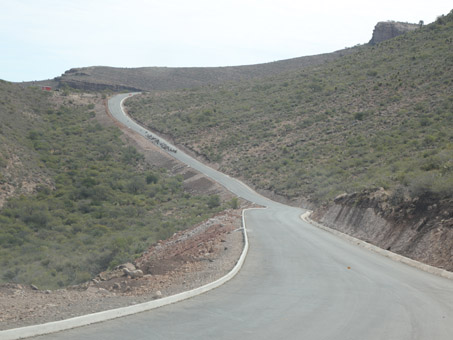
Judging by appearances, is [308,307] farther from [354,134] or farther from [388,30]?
[388,30]

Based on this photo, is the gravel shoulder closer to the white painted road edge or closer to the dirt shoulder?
the dirt shoulder

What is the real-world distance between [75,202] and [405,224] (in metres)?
32.1

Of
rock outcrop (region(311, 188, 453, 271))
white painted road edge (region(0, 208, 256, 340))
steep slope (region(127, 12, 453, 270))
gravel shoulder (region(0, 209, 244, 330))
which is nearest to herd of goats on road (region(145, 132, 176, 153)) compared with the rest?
steep slope (region(127, 12, 453, 270))

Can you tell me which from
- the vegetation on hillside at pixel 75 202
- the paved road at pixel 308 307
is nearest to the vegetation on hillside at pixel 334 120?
the paved road at pixel 308 307

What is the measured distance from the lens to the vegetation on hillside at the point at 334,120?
133 ft

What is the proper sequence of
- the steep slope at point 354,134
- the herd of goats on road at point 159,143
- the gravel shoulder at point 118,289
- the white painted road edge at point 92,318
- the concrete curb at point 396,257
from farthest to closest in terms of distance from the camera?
the herd of goats on road at point 159,143, the steep slope at point 354,134, the concrete curb at point 396,257, the gravel shoulder at point 118,289, the white painted road edge at point 92,318

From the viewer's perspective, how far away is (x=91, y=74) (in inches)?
5012

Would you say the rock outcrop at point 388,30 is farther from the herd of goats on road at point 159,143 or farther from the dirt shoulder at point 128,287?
the dirt shoulder at point 128,287

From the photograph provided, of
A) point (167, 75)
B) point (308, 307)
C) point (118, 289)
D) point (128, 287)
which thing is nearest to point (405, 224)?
point (308, 307)

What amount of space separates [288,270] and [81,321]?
7520 millimetres

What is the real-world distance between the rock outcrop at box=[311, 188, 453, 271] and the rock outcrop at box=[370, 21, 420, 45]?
112 m

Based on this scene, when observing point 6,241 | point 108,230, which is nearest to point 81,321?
point 6,241

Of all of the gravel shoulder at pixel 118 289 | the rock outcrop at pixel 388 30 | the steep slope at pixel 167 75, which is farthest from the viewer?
the rock outcrop at pixel 388 30

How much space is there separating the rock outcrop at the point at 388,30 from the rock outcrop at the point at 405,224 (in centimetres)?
11173
